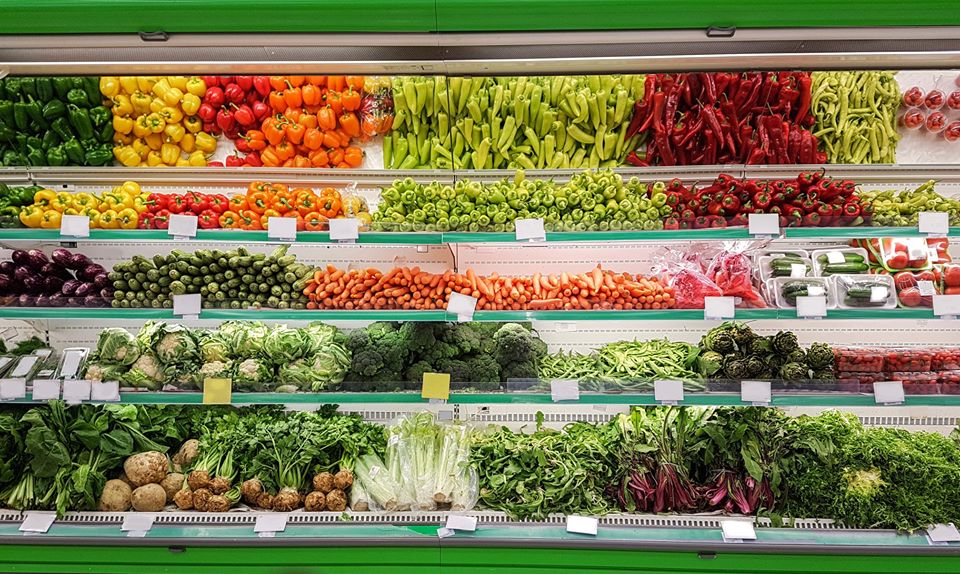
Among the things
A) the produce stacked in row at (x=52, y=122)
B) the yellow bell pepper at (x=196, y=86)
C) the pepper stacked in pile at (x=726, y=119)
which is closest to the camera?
the pepper stacked in pile at (x=726, y=119)

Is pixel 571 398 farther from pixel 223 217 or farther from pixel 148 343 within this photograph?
pixel 148 343

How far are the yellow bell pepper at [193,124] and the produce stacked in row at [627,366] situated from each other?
280cm

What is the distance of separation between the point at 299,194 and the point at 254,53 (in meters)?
0.79

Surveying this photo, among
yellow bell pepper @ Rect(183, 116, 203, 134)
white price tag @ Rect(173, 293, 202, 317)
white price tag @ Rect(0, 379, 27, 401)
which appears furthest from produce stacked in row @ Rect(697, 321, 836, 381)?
white price tag @ Rect(0, 379, 27, 401)

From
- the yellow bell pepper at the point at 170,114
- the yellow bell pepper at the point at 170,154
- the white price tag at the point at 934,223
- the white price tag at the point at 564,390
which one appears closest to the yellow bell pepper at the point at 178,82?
the yellow bell pepper at the point at 170,114

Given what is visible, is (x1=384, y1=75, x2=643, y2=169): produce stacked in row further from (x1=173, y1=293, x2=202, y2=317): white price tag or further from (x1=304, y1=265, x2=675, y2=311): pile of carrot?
(x1=173, y1=293, x2=202, y2=317): white price tag

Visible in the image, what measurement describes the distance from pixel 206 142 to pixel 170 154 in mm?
254

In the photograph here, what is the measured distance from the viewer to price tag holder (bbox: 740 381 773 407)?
2.88 meters

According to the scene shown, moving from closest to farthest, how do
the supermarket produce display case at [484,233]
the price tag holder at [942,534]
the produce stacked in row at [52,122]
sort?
the supermarket produce display case at [484,233] < the price tag holder at [942,534] < the produce stacked in row at [52,122]

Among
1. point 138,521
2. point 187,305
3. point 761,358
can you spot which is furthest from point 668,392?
point 138,521

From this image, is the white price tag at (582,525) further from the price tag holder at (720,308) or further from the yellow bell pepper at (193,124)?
the yellow bell pepper at (193,124)

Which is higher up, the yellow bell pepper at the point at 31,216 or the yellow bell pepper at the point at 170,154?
the yellow bell pepper at the point at 170,154

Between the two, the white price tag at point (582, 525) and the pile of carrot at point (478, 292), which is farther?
the pile of carrot at point (478, 292)

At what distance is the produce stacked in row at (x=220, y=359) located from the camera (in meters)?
3.06
